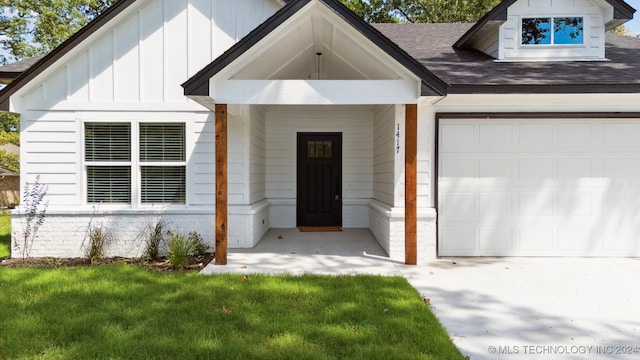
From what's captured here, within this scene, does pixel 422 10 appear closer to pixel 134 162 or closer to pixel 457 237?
pixel 457 237

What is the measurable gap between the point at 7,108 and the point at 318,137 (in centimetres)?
631

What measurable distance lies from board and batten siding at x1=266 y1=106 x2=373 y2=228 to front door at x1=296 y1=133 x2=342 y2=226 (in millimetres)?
160

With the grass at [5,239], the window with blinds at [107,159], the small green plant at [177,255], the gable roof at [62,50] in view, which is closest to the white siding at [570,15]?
the small green plant at [177,255]

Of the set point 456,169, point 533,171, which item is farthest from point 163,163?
point 533,171

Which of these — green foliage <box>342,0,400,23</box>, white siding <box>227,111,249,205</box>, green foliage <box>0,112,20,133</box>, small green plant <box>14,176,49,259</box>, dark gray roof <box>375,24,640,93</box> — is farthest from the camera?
green foliage <box>0,112,20,133</box>

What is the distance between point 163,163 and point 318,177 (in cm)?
397

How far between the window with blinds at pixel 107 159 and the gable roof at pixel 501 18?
7.17 meters

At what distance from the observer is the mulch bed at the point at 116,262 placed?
602cm

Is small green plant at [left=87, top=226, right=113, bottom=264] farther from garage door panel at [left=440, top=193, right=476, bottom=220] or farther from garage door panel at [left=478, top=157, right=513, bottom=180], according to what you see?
garage door panel at [left=478, top=157, right=513, bottom=180]

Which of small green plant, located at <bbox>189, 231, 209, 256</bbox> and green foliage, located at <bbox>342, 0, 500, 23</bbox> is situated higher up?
green foliage, located at <bbox>342, 0, 500, 23</bbox>

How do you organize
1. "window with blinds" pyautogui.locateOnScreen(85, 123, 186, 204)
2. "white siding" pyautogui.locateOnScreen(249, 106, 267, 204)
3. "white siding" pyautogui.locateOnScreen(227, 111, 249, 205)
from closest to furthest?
1. "window with blinds" pyautogui.locateOnScreen(85, 123, 186, 204)
2. "white siding" pyautogui.locateOnScreen(227, 111, 249, 205)
3. "white siding" pyautogui.locateOnScreen(249, 106, 267, 204)

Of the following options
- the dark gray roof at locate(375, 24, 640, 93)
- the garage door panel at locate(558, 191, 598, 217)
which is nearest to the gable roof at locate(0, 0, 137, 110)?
the dark gray roof at locate(375, 24, 640, 93)

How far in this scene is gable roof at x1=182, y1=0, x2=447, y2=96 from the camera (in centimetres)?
528

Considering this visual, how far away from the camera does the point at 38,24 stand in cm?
2303
